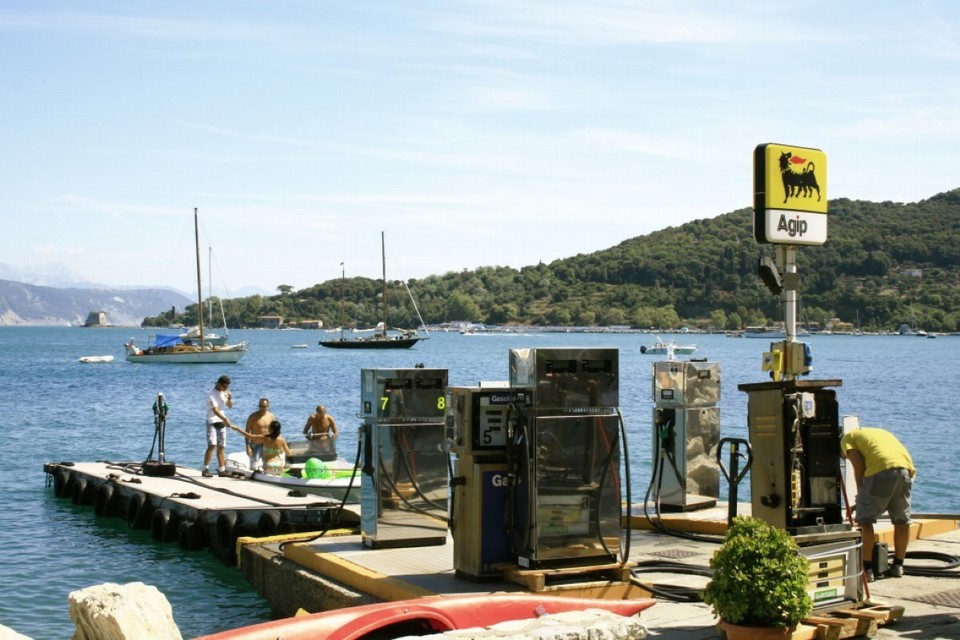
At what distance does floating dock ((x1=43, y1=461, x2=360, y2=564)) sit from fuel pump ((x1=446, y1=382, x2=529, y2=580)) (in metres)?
3.99

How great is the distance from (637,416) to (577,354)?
40640 millimetres

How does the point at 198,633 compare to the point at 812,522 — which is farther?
the point at 198,633

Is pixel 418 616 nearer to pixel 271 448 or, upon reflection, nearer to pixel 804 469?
pixel 804 469

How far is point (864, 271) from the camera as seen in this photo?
16312 cm

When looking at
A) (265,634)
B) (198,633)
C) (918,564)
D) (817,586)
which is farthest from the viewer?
(198,633)

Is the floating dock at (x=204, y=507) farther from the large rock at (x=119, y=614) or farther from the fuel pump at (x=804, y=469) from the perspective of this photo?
the large rock at (x=119, y=614)

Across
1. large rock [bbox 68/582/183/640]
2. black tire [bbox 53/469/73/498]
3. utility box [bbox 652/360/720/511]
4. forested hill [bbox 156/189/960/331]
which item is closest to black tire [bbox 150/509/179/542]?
black tire [bbox 53/469/73/498]

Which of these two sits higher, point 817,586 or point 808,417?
point 808,417

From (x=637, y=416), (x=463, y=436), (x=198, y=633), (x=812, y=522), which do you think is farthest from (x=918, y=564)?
(x=637, y=416)

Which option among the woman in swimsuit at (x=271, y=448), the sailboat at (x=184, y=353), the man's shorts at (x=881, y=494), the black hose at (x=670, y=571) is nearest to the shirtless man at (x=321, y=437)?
the woman in swimsuit at (x=271, y=448)

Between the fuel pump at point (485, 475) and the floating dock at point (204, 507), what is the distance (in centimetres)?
399

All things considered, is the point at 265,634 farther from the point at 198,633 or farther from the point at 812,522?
the point at 198,633

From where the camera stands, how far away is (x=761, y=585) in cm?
811

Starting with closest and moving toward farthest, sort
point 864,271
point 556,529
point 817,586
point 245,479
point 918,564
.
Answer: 1. point 817,586
2. point 556,529
3. point 918,564
4. point 245,479
5. point 864,271
